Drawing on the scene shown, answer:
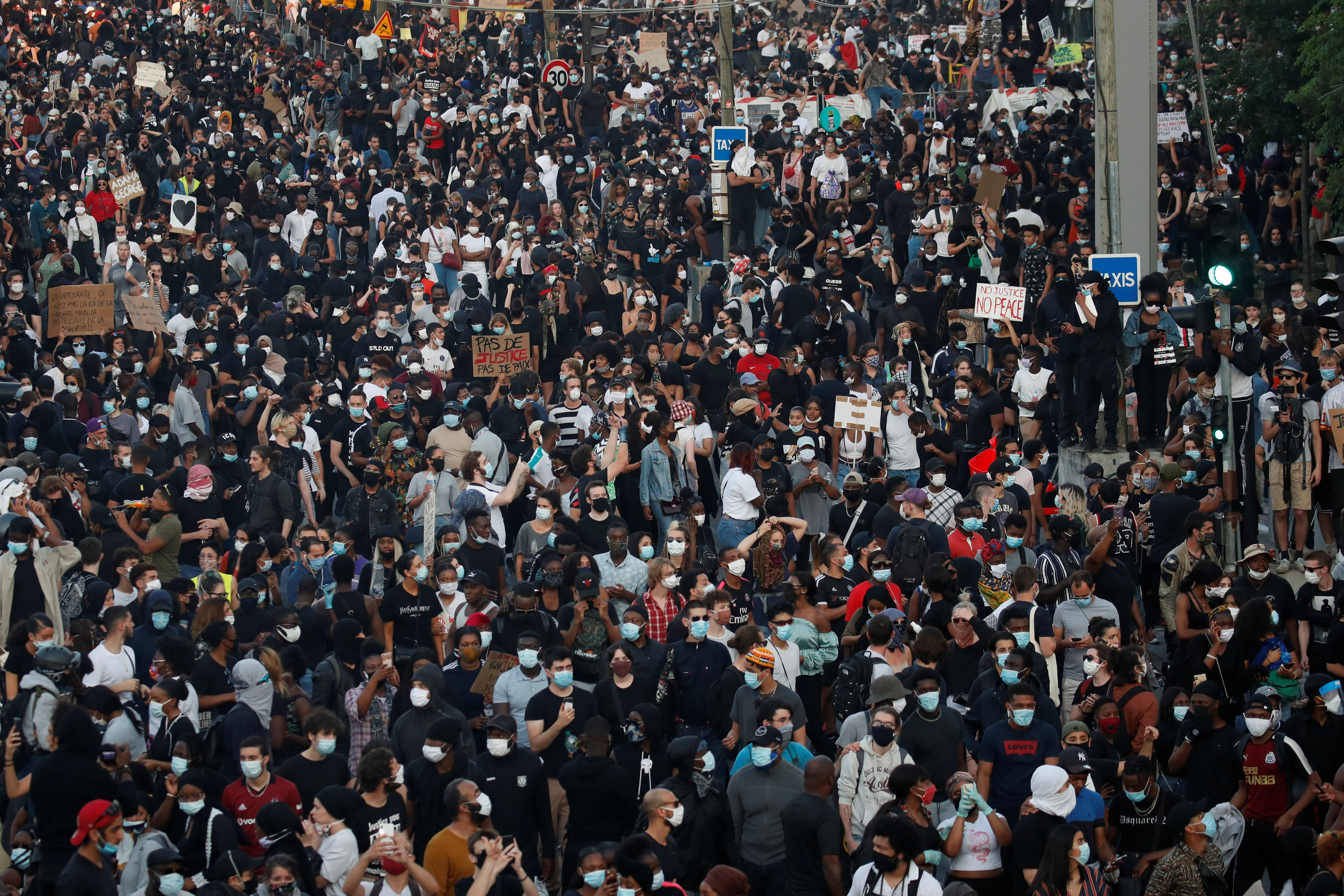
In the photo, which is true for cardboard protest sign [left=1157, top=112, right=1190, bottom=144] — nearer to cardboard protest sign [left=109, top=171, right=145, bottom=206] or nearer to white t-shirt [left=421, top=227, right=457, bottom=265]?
white t-shirt [left=421, top=227, right=457, bottom=265]

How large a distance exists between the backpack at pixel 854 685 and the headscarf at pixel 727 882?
2514mm

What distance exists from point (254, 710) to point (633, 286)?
405 inches

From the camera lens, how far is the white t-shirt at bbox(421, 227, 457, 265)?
21.6m

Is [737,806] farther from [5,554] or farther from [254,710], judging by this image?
[5,554]

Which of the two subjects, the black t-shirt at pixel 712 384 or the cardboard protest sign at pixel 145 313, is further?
the cardboard protest sign at pixel 145 313

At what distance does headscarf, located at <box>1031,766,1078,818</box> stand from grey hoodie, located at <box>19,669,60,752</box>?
5.99 meters

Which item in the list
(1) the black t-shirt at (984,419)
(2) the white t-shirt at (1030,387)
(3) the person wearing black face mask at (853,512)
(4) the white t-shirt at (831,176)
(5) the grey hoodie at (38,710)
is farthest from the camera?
(4) the white t-shirt at (831,176)

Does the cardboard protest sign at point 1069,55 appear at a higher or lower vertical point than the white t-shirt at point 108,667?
higher

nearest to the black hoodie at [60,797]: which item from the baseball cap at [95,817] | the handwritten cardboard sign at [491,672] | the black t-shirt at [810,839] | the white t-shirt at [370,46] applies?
the baseball cap at [95,817]

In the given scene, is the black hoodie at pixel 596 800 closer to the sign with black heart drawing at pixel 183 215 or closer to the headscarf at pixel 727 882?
the headscarf at pixel 727 882

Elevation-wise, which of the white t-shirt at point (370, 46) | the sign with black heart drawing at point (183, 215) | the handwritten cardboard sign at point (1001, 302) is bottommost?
the handwritten cardboard sign at point (1001, 302)

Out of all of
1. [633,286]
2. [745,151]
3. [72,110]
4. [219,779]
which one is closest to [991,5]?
[745,151]

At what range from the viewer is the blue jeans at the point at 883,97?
96.9ft

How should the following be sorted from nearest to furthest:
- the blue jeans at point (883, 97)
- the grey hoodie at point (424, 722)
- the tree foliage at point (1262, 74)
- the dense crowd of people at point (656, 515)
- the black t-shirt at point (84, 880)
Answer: the black t-shirt at point (84, 880)
the dense crowd of people at point (656, 515)
the grey hoodie at point (424, 722)
the tree foliage at point (1262, 74)
the blue jeans at point (883, 97)
